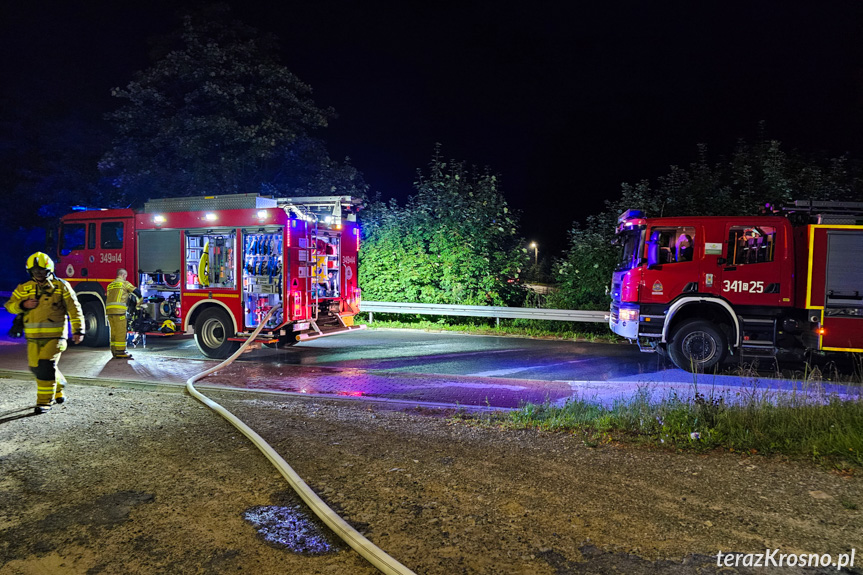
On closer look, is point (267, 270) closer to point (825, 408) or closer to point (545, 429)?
point (545, 429)

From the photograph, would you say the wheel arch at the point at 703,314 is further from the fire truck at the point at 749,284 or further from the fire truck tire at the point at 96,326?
the fire truck tire at the point at 96,326

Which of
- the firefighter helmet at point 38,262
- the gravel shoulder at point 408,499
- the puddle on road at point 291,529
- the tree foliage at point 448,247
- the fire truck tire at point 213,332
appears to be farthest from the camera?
the tree foliage at point 448,247

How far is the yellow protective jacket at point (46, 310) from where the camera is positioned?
265 inches

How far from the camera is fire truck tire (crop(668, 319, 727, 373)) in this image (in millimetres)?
9344

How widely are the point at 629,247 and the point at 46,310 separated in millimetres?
8687

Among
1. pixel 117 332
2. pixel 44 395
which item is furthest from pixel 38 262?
pixel 117 332

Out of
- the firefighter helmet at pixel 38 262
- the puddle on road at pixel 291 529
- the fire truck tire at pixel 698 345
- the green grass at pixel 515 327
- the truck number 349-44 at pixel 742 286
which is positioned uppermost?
the firefighter helmet at pixel 38 262

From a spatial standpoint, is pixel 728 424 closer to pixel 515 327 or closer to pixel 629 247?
pixel 629 247

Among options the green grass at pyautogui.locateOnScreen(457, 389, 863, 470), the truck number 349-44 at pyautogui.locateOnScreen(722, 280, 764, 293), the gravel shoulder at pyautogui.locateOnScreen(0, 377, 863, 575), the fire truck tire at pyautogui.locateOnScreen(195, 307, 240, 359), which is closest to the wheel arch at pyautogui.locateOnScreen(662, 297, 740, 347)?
the truck number 349-44 at pyautogui.locateOnScreen(722, 280, 764, 293)

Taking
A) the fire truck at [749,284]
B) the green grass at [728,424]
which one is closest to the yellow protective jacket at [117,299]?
the green grass at [728,424]

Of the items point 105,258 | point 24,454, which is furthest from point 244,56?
point 24,454

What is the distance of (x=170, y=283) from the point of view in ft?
37.1

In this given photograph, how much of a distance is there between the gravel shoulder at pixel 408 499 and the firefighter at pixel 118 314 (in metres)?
4.02

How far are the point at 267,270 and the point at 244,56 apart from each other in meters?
11.1
